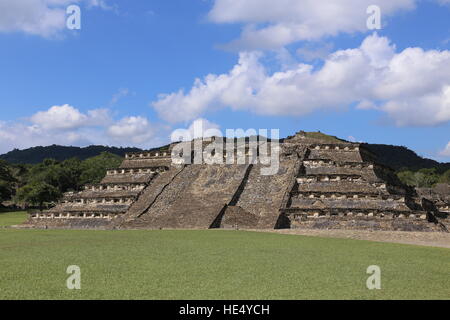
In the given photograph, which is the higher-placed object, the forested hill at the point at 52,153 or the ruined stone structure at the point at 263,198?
the forested hill at the point at 52,153

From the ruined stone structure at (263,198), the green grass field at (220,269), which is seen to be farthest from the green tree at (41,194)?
the green grass field at (220,269)

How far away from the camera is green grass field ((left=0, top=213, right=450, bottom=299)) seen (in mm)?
7406

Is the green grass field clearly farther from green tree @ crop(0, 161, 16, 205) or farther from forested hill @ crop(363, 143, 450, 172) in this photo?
forested hill @ crop(363, 143, 450, 172)

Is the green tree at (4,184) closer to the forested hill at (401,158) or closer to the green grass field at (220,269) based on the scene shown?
the green grass field at (220,269)

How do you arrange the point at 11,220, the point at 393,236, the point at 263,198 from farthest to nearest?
the point at 11,220
the point at 263,198
the point at 393,236

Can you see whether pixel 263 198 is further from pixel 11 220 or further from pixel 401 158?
pixel 401 158

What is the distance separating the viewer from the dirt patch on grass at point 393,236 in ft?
51.9

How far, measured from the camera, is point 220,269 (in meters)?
9.38

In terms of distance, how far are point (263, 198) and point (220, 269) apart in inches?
550

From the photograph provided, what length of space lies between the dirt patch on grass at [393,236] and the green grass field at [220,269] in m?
1.69

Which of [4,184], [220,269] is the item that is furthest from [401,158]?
[220,269]

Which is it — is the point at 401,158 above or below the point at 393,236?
above

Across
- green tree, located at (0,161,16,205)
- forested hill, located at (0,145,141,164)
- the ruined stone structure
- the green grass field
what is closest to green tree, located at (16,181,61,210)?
green tree, located at (0,161,16,205)
